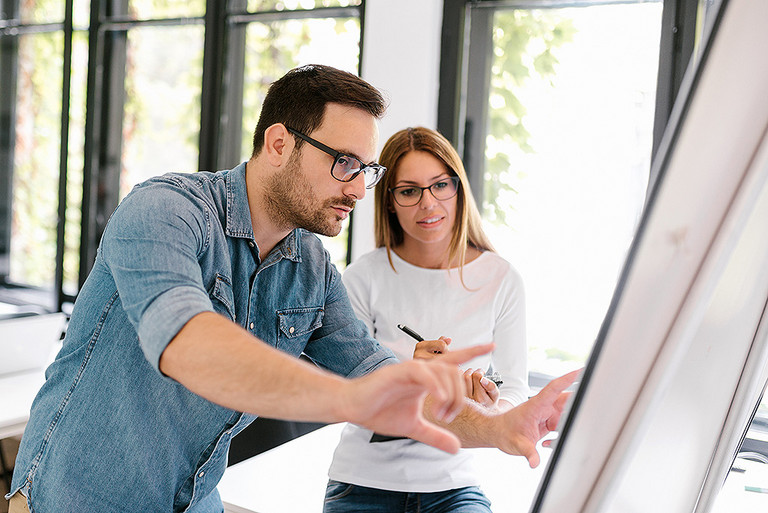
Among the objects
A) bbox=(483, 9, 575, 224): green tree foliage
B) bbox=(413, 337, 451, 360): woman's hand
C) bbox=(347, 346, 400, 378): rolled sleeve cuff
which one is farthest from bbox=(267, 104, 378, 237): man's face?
bbox=(483, 9, 575, 224): green tree foliage

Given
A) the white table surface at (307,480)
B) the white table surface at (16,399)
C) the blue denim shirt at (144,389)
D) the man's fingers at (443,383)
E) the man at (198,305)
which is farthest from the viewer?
the white table surface at (16,399)

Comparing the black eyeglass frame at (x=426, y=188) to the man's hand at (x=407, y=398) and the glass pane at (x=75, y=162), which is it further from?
the glass pane at (x=75, y=162)

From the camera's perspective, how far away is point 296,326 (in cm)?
139

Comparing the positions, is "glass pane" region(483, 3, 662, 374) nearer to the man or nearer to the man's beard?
the man

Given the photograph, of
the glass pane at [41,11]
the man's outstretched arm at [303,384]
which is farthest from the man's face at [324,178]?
the glass pane at [41,11]

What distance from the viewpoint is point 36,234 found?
4.45m

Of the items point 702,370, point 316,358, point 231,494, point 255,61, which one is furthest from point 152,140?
point 702,370

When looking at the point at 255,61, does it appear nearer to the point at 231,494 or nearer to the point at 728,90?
the point at 231,494

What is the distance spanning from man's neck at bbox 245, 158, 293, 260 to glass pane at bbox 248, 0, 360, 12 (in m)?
2.29

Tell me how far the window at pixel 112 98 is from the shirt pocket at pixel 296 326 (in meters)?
2.08

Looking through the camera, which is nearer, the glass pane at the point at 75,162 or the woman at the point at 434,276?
the woman at the point at 434,276

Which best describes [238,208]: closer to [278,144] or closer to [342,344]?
[278,144]

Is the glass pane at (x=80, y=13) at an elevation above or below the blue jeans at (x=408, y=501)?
above

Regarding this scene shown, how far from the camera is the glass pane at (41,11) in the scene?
14.1ft
